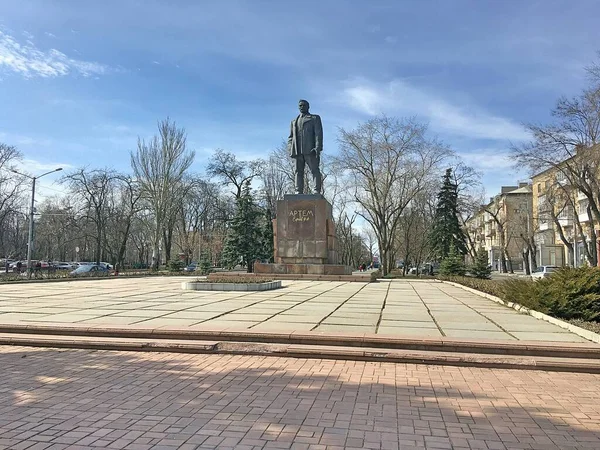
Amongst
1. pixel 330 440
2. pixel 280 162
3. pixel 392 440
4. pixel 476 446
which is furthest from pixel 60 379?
pixel 280 162

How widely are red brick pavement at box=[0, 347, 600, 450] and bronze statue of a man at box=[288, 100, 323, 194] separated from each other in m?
17.8

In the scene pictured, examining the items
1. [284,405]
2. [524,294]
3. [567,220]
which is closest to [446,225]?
[567,220]

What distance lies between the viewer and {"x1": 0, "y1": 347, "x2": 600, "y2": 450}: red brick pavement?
12.6ft

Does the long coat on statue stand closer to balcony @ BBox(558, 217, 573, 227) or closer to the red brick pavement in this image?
the red brick pavement

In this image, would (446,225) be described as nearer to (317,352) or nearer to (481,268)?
(481,268)

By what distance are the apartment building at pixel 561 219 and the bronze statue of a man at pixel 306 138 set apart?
12.6m

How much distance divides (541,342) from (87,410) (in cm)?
622

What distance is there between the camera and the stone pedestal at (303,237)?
77.2 ft

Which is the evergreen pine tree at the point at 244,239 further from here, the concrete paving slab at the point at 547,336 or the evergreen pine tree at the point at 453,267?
the concrete paving slab at the point at 547,336

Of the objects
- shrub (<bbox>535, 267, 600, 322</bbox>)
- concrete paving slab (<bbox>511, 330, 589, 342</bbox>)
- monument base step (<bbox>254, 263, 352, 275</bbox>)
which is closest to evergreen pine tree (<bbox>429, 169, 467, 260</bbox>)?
monument base step (<bbox>254, 263, 352, 275</bbox>)

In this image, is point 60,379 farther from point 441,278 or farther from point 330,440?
point 441,278

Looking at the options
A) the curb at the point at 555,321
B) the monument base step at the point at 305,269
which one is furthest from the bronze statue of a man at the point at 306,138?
the curb at the point at 555,321

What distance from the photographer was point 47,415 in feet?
14.4

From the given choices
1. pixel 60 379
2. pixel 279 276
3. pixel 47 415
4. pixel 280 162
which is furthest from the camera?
pixel 280 162
